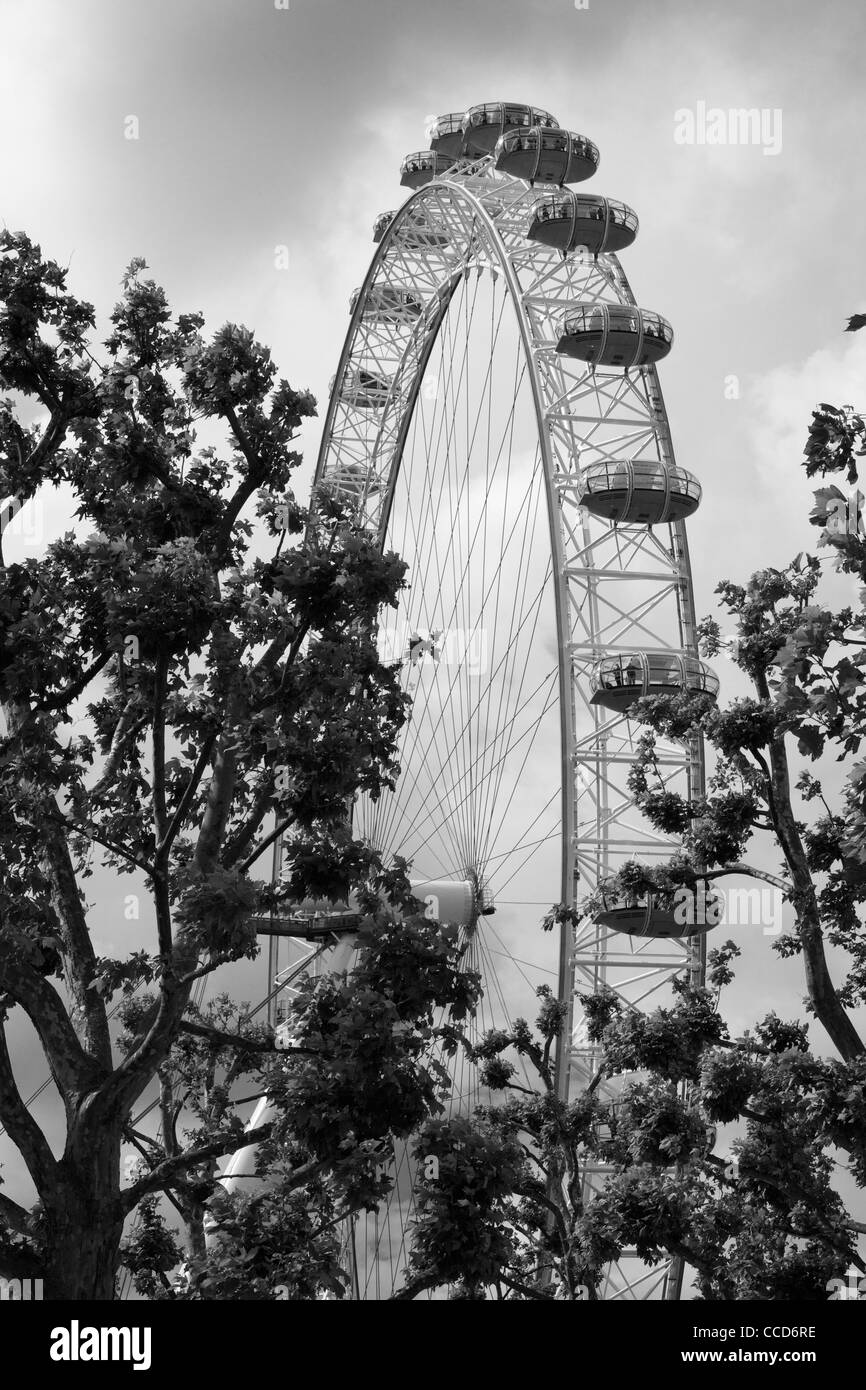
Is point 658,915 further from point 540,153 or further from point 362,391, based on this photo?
point 362,391

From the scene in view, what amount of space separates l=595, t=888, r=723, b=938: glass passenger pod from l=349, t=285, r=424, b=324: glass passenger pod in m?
23.8

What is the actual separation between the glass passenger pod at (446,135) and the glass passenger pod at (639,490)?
16.6m

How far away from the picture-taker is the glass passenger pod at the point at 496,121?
47.2 metres

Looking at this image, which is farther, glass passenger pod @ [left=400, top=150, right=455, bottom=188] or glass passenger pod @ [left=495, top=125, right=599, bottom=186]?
glass passenger pod @ [left=400, top=150, right=455, bottom=188]

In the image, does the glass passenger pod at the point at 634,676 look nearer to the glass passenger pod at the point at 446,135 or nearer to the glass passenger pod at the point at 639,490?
the glass passenger pod at the point at 639,490

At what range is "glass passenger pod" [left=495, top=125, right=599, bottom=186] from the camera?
1700 inches

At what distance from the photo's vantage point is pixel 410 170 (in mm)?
53375

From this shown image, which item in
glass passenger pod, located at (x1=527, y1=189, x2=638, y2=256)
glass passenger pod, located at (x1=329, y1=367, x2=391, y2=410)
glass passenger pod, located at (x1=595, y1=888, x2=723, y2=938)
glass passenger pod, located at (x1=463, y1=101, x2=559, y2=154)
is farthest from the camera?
glass passenger pod, located at (x1=329, y1=367, x2=391, y2=410)

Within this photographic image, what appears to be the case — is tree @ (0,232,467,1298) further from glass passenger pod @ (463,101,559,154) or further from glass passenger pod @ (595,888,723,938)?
glass passenger pod @ (463,101,559,154)

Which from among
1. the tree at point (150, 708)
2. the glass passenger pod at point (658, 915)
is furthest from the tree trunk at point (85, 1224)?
the glass passenger pod at point (658, 915)

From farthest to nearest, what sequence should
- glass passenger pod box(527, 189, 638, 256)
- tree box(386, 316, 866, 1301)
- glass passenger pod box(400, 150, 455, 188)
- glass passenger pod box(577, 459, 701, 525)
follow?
glass passenger pod box(400, 150, 455, 188) < glass passenger pod box(527, 189, 638, 256) < glass passenger pod box(577, 459, 701, 525) < tree box(386, 316, 866, 1301)

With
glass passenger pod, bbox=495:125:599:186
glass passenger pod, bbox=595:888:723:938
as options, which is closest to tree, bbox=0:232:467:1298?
glass passenger pod, bbox=595:888:723:938

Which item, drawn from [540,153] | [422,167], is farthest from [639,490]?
[422,167]
